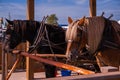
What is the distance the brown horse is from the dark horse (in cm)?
146

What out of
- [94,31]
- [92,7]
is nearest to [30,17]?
[92,7]

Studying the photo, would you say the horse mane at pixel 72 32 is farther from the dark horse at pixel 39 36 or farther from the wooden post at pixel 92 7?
the wooden post at pixel 92 7

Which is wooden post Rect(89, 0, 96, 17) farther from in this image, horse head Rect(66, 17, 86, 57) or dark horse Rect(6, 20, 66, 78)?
horse head Rect(66, 17, 86, 57)

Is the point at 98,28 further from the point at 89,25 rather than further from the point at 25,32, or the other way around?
the point at 25,32

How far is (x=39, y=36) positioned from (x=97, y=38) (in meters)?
1.82

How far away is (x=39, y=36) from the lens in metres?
6.05

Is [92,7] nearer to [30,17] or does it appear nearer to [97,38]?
[30,17]

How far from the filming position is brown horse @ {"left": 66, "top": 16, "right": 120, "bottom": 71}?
450cm

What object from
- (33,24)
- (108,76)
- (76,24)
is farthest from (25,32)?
(108,76)

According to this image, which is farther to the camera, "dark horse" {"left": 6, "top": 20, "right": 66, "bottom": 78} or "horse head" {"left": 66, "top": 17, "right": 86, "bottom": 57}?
"dark horse" {"left": 6, "top": 20, "right": 66, "bottom": 78}

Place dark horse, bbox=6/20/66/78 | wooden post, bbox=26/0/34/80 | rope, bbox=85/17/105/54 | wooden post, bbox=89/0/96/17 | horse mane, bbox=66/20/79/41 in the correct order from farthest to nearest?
wooden post, bbox=89/0/96/17 → wooden post, bbox=26/0/34/80 → dark horse, bbox=6/20/66/78 → horse mane, bbox=66/20/79/41 → rope, bbox=85/17/105/54

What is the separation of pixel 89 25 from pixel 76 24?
8.1 inches

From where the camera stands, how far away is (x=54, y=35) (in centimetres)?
622

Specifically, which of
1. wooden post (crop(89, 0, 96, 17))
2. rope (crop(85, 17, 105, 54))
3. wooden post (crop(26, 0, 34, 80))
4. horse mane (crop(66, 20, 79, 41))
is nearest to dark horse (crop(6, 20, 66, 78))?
wooden post (crop(26, 0, 34, 80))
